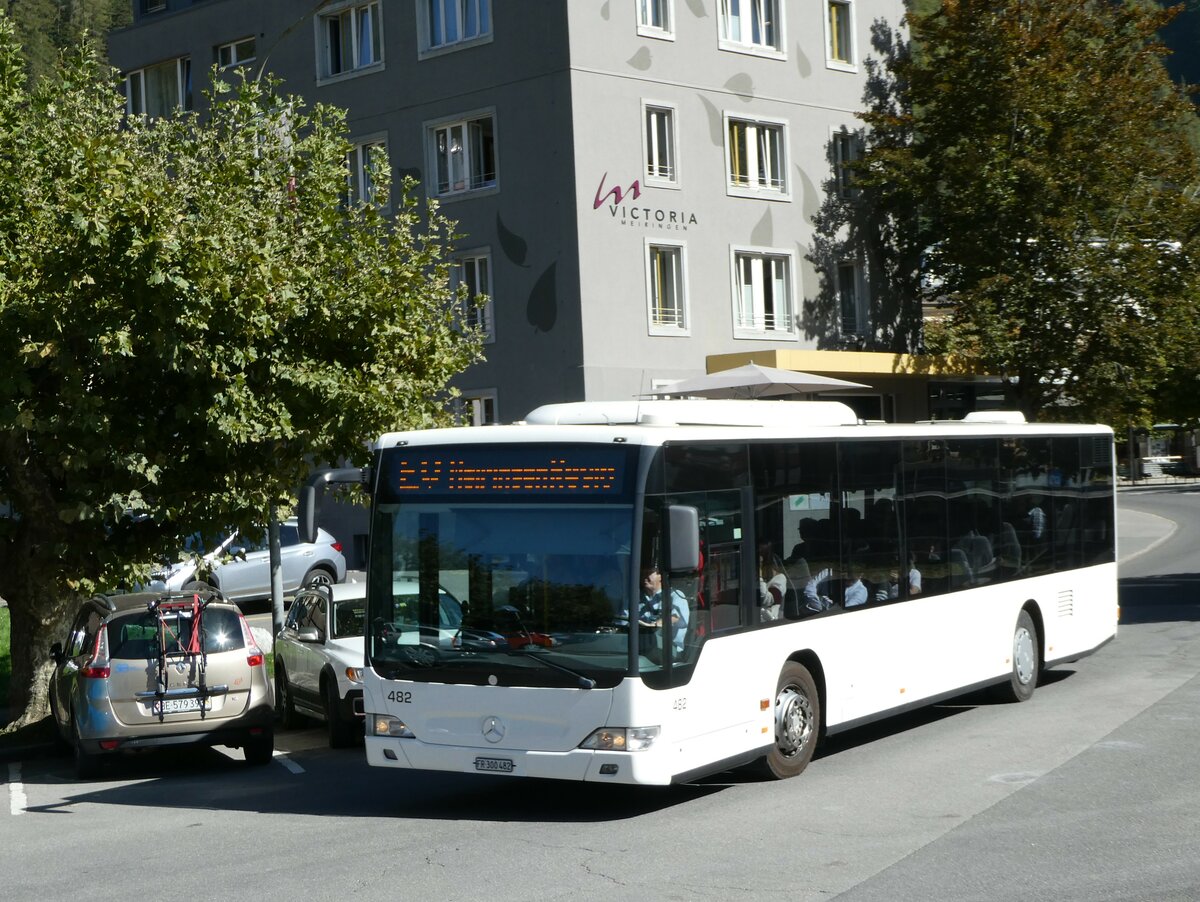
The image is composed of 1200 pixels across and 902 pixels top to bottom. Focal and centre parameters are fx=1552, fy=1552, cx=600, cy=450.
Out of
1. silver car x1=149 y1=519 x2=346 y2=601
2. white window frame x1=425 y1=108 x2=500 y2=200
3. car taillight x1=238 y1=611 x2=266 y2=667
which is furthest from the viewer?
white window frame x1=425 y1=108 x2=500 y2=200

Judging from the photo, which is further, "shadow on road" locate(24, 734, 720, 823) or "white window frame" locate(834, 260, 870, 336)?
"white window frame" locate(834, 260, 870, 336)

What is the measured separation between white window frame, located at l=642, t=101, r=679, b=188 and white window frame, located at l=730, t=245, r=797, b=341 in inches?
91.7

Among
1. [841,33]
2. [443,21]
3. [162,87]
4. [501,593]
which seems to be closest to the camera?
[501,593]

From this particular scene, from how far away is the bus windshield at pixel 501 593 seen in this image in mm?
9961

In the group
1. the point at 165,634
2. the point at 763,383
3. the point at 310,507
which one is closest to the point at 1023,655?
the point at 310,507

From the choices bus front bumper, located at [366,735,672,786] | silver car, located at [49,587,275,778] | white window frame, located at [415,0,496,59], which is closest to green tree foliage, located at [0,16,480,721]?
silver car, located at [49,587,275,778]

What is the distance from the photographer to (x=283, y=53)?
37688 mm

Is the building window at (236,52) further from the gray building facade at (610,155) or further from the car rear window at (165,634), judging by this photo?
the car rear window at (165,634)

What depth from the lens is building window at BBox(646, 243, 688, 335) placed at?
32906mm

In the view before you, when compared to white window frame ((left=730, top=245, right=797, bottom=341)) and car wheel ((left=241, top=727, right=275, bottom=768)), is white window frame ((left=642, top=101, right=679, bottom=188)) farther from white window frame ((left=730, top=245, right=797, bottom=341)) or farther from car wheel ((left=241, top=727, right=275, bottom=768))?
car wheel ((left=241, top=727, right=275, bottom=768))

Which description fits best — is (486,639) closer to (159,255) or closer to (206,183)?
(159,255)

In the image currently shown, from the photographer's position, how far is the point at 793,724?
11336 mm

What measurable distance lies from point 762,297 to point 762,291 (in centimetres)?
14

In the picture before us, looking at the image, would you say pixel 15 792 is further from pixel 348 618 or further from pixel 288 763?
pixel 348 618
